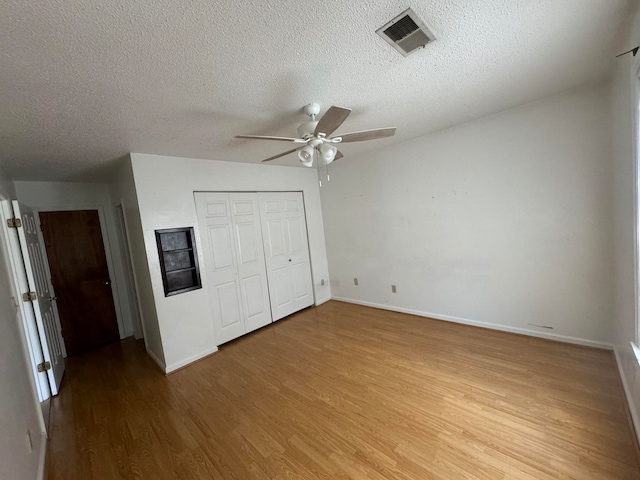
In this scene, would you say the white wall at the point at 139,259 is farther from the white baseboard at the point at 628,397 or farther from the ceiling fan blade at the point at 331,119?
the white baseboard at the point at 628,397

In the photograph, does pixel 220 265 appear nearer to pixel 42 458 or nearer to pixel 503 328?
pixel 42 458

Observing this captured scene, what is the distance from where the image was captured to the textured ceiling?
1.07 metres

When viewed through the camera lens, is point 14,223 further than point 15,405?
Yes

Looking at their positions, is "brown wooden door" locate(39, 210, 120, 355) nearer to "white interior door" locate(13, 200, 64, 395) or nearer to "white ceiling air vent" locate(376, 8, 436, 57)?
"white interior door" locate(13, 200, 64, 395)

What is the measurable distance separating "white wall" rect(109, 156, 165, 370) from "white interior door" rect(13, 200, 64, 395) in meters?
0.84

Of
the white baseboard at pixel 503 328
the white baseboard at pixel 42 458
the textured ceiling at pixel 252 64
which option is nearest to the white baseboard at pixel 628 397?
the white baseboard at pixel 503 328

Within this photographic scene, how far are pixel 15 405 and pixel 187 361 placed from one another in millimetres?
1496

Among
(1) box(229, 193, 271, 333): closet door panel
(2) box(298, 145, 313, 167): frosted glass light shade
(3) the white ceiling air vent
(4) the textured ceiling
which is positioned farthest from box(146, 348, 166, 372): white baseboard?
(3) the white ceiling air vent

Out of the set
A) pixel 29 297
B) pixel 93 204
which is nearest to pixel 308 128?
pixel 29 297

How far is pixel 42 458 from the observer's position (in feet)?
5.89

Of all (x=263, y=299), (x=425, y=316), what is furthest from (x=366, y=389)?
(x=263, y=299)

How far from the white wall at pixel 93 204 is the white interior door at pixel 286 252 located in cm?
232

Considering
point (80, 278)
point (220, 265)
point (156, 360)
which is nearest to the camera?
point (156, 360)

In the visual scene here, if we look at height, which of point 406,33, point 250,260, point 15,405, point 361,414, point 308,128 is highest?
point 406,33
